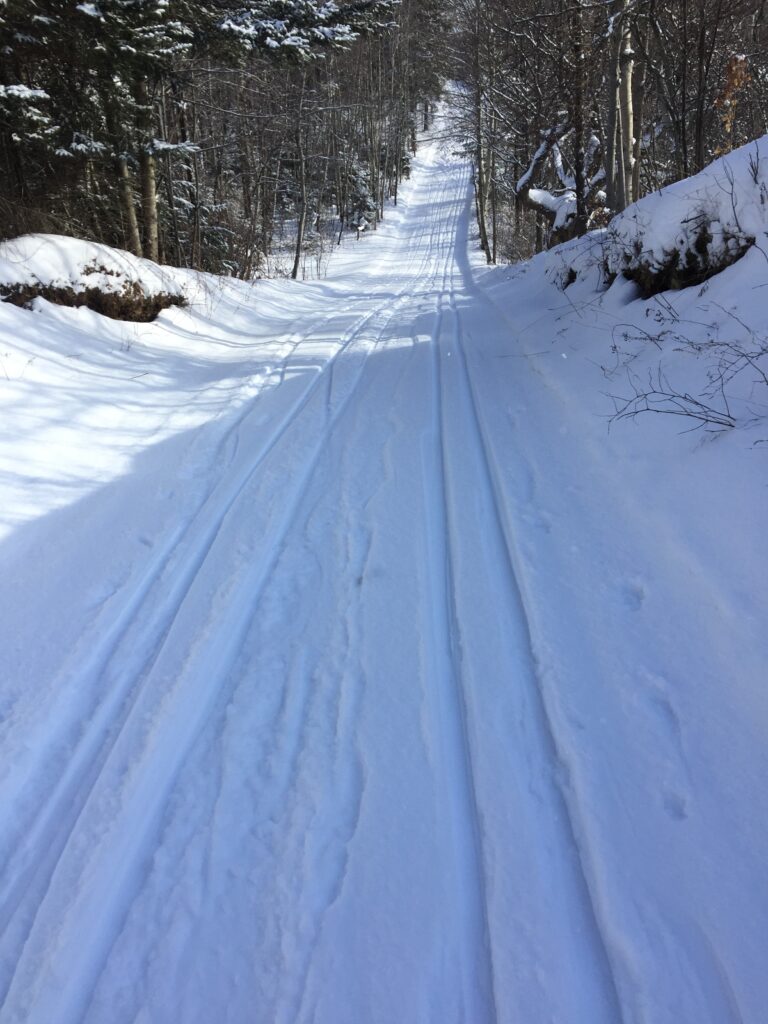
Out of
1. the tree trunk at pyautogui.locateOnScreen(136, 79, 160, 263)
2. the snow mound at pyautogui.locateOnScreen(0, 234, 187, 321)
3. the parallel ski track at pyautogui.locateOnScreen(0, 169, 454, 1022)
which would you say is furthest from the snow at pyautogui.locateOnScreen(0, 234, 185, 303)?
the parallel ski track at pyautogui.locateOnScreen(0, 169, 454, 1022)

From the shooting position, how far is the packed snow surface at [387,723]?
163 cm

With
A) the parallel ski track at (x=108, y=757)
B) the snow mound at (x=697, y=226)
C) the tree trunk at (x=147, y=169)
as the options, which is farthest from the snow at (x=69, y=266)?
the snow mound at (x=697, y=226)

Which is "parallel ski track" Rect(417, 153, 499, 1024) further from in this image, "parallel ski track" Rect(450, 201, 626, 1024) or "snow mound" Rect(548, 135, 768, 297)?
"snow mound" Rect(548, 135, 768, 297)

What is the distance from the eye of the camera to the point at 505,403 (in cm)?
574

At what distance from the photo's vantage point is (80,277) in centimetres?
771

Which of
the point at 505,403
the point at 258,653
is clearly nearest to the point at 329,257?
the point at 505,403

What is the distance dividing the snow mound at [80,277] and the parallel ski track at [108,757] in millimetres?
5455

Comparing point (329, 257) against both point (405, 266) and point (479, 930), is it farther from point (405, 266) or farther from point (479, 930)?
point (479, 930)

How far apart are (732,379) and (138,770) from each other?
4489mm

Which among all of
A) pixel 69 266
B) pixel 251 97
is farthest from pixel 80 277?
pixel 251 97

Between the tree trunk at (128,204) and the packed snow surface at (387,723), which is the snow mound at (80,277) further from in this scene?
the packed snow surface at (387,723)

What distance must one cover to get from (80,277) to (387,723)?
7972mm

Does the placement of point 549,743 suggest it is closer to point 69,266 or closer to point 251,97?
point 69,266

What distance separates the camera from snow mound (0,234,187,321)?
7.08m
